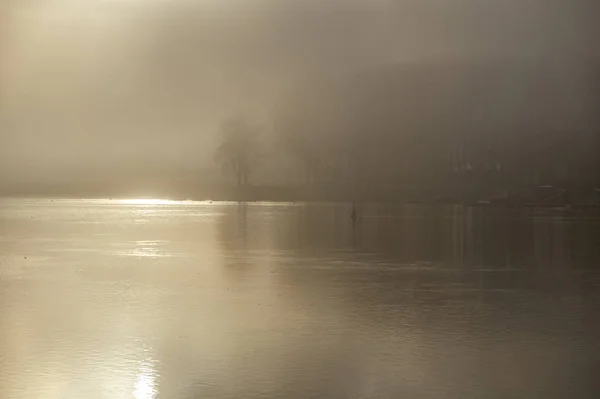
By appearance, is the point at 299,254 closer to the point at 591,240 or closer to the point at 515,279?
the point at 515,279

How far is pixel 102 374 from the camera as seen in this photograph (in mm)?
16719

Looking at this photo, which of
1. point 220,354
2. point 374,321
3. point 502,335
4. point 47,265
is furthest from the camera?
point 47,265

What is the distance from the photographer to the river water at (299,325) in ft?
52.8

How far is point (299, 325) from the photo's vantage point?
22.6m

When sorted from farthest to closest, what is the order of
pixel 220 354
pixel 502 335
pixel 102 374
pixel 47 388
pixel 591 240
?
pixel 591 240 → pixel 502 335 → pixel 220 354 → pixel 102 374 → pixel 47 388

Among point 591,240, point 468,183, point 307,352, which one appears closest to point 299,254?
point 591,240

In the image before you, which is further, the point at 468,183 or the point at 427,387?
the point at 468,183

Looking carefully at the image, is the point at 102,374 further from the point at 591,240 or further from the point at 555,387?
the point at 591,240

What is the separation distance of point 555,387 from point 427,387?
2.62 metres

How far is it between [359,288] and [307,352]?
11.9 m

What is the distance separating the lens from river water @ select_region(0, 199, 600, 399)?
16.1m

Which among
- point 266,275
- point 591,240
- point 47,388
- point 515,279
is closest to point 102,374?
point 47,388

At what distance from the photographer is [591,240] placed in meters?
57.5

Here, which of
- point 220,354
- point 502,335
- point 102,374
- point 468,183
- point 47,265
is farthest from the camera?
point 468,183
